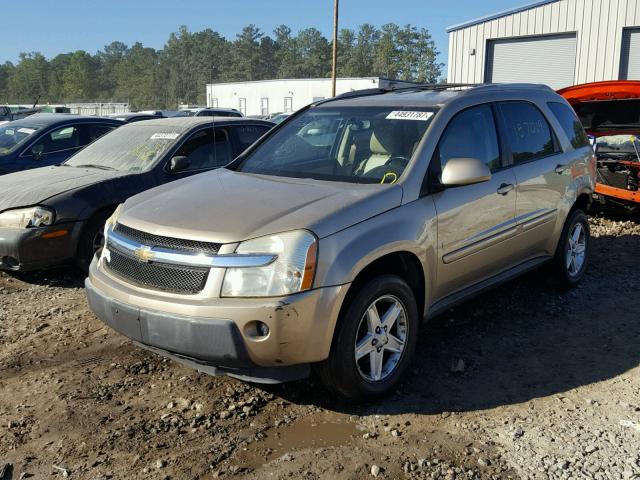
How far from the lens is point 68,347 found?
4562mm

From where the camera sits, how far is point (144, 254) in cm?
350

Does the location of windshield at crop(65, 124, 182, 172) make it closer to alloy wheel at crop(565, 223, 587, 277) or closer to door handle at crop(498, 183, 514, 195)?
door handle at crop(498, 183, 514, 195)

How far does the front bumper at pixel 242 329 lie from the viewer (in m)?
3.17

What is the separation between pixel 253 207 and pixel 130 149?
3.74 m

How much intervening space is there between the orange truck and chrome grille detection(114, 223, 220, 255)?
20.9ft

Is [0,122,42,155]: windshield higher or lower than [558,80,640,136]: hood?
lower

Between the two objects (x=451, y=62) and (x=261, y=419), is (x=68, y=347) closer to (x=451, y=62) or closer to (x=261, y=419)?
(x=261, y=419)

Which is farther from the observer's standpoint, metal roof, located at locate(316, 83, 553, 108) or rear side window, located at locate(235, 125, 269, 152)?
rear side window, located at locate(235, 125, 269, 152)

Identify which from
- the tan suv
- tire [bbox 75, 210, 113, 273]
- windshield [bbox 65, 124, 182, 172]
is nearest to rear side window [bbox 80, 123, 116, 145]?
windshield [bbox 65, 124, 182, 172]

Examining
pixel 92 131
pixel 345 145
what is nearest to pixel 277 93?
pixel 92 131

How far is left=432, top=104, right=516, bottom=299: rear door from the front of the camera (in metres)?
4.08

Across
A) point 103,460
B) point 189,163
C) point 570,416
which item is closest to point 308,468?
point 103,460

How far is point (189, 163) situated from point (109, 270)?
2.93 metres

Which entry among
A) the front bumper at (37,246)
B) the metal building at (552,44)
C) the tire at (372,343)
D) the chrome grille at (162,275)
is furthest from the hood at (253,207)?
the metal building at (552,44)
